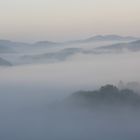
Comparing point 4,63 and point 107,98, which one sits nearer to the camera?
point 107,98

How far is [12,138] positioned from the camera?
2522 inches

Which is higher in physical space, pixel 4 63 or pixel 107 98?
pixel 4 63

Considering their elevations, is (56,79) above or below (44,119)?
above

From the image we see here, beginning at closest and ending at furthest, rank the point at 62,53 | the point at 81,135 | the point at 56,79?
1. the point at 81,135
2. the point at 56,79
3. the point at 62,53

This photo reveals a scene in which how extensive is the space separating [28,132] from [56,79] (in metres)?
58.8

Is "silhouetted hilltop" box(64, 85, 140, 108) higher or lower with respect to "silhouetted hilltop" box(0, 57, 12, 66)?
lower

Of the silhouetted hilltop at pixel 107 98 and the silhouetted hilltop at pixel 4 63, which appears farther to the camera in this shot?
the silhouetted hilltop at pixel 4 63

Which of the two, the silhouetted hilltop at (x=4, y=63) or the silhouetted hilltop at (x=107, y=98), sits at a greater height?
the silhouetted hilltop at (x=4, y=63)

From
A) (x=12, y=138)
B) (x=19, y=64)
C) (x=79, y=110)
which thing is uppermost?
(x=19, y=64)

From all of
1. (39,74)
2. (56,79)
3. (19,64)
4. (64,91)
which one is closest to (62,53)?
(19,64)

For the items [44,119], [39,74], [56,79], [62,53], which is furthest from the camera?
[62,53]

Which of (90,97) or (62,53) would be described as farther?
(62,53)

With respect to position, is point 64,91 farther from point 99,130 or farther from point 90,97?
point 99,130

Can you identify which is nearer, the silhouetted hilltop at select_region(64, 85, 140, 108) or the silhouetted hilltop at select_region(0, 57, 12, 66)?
the silhouetted hilltop at select_region(64, 85, 140, 108)
